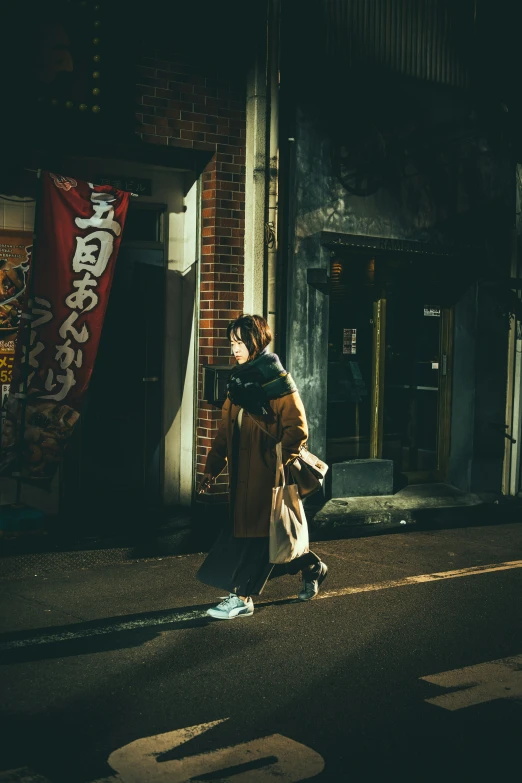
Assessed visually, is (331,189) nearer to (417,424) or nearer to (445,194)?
(445,194)

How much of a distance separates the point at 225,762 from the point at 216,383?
5839mm

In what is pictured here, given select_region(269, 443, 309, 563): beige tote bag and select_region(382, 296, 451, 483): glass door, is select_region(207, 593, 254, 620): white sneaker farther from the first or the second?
select_region(382, 296, 451, 483): glass door

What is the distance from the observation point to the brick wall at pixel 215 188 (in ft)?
32.1

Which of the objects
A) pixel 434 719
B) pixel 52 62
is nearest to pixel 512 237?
pixel 52 62

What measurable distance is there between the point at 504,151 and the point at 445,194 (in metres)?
1.04

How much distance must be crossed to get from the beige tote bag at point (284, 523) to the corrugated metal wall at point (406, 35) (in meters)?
5.96

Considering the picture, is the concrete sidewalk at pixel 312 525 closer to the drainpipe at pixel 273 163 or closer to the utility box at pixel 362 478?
the utility box at pixel 362 478

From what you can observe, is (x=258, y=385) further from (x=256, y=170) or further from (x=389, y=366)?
(x=389, y=366)

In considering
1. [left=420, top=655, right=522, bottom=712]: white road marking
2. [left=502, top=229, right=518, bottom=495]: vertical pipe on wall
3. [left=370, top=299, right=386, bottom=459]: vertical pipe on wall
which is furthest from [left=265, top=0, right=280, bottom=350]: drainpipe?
[left=420, top=655, right=522, bottom=712]: white road marking

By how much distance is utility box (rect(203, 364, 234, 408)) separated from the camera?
9859mm

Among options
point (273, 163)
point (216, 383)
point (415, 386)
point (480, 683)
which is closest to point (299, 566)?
point (480, 683)

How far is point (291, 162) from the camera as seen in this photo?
34.5ft

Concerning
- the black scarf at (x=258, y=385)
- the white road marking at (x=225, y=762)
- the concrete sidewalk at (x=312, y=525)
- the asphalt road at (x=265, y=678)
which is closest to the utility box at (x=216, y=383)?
the concrete sidewalk at (x=312, y=525)

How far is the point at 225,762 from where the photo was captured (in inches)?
167
